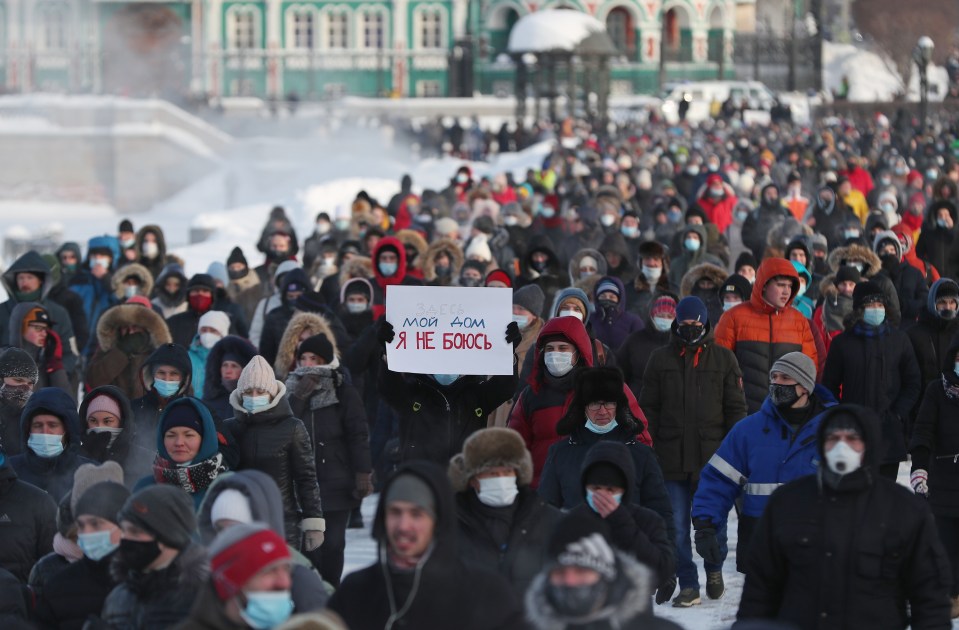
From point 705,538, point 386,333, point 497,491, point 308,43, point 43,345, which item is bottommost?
point 705,538

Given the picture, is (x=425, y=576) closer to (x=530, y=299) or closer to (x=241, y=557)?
(x=241, y=557)

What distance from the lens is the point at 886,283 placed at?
39.3 feet

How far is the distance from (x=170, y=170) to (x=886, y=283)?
34361 mm

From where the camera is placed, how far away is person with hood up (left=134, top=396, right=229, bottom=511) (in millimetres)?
7543

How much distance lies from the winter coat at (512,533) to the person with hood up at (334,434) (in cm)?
257

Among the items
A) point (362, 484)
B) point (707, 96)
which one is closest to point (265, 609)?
point (362, 484)

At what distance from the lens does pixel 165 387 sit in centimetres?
919

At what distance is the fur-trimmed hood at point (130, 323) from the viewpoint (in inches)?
441

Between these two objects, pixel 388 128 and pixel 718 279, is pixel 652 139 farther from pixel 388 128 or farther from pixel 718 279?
pixel 718 279

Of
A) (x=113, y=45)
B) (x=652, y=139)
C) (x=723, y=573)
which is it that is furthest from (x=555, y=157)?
(x=113, y=45)

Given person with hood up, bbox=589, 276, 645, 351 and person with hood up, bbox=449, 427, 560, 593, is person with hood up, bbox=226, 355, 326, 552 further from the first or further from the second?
person with hood up, bbox=589, 276, 645, 351

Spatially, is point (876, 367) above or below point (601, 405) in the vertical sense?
below

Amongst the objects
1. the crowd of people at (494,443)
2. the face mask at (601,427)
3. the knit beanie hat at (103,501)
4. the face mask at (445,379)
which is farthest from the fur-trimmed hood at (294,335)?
the knit beanie hat at (103,501)

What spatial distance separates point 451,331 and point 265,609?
3.84 metres
